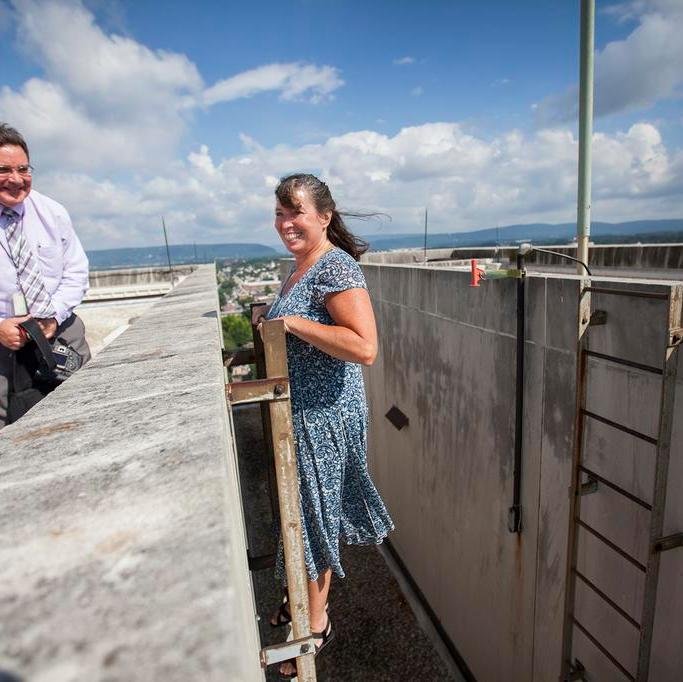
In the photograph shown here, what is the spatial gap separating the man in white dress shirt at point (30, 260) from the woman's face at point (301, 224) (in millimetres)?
1582

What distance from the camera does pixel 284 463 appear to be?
205 centimetres

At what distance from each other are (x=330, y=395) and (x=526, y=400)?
1.64m

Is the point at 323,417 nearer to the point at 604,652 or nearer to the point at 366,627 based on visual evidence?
the point at 604,652

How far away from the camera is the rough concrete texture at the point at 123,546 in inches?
25.0

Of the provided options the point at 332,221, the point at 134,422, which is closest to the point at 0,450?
the point at 134,422

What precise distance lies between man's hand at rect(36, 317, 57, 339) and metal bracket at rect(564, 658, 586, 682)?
4008mm

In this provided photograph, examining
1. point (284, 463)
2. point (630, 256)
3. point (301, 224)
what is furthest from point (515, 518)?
point (630, 256)

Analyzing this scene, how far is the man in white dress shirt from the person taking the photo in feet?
9.28

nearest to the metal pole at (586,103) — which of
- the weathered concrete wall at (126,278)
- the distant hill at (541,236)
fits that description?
the distant hill at (541,236)

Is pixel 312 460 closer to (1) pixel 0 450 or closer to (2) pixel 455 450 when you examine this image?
(1) pixel 0 450

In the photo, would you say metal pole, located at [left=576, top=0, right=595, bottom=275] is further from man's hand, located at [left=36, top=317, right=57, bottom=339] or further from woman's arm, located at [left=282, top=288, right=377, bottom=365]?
man's hand, located at [left=36, top=317, right=57, bottom=339]

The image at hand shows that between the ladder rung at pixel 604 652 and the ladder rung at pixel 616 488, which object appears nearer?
the ladder rung at pixel 616 488

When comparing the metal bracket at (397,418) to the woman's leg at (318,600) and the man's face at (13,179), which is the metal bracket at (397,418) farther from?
the man's face at (13,179)

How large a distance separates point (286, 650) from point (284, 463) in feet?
2.46
